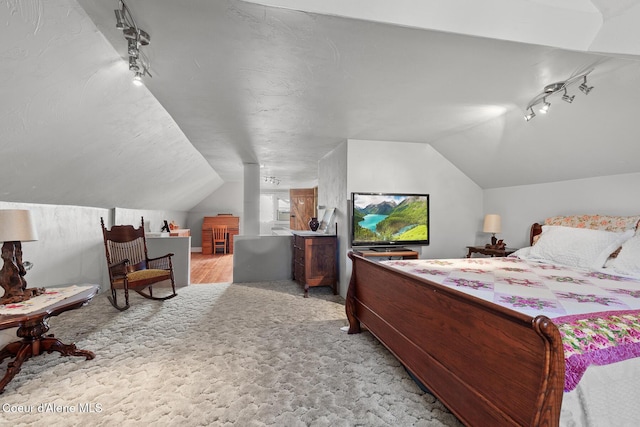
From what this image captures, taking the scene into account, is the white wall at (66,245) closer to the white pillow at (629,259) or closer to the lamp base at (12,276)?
the lamp base at (12,276)

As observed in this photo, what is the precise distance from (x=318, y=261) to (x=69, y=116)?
3074 millimetres

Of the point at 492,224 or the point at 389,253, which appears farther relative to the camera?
the point at 492,224

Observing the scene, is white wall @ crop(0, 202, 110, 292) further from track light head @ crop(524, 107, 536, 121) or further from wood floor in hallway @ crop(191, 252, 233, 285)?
track light head @ crop(524, 107, 536, 121)

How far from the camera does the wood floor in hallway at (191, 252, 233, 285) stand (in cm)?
504

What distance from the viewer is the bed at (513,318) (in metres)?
1.04

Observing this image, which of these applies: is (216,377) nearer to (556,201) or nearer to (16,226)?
(16,226)

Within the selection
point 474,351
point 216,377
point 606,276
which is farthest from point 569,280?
point 216,377

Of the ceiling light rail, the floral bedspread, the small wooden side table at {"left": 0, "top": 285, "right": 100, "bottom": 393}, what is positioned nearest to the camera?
the floral bedspread

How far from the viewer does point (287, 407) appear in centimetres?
169

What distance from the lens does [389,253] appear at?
3689 millimetres

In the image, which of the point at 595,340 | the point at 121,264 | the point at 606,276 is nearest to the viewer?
the point at 595,340

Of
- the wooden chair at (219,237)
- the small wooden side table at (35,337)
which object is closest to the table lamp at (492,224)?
the small wooden side table at (35,337)

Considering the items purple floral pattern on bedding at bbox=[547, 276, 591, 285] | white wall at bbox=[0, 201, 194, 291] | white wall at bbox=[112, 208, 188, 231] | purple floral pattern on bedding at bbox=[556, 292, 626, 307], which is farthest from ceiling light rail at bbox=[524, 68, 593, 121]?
white wall at bbox=[112, 208, 188, 231]

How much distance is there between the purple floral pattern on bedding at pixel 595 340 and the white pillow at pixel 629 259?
4.03ft
